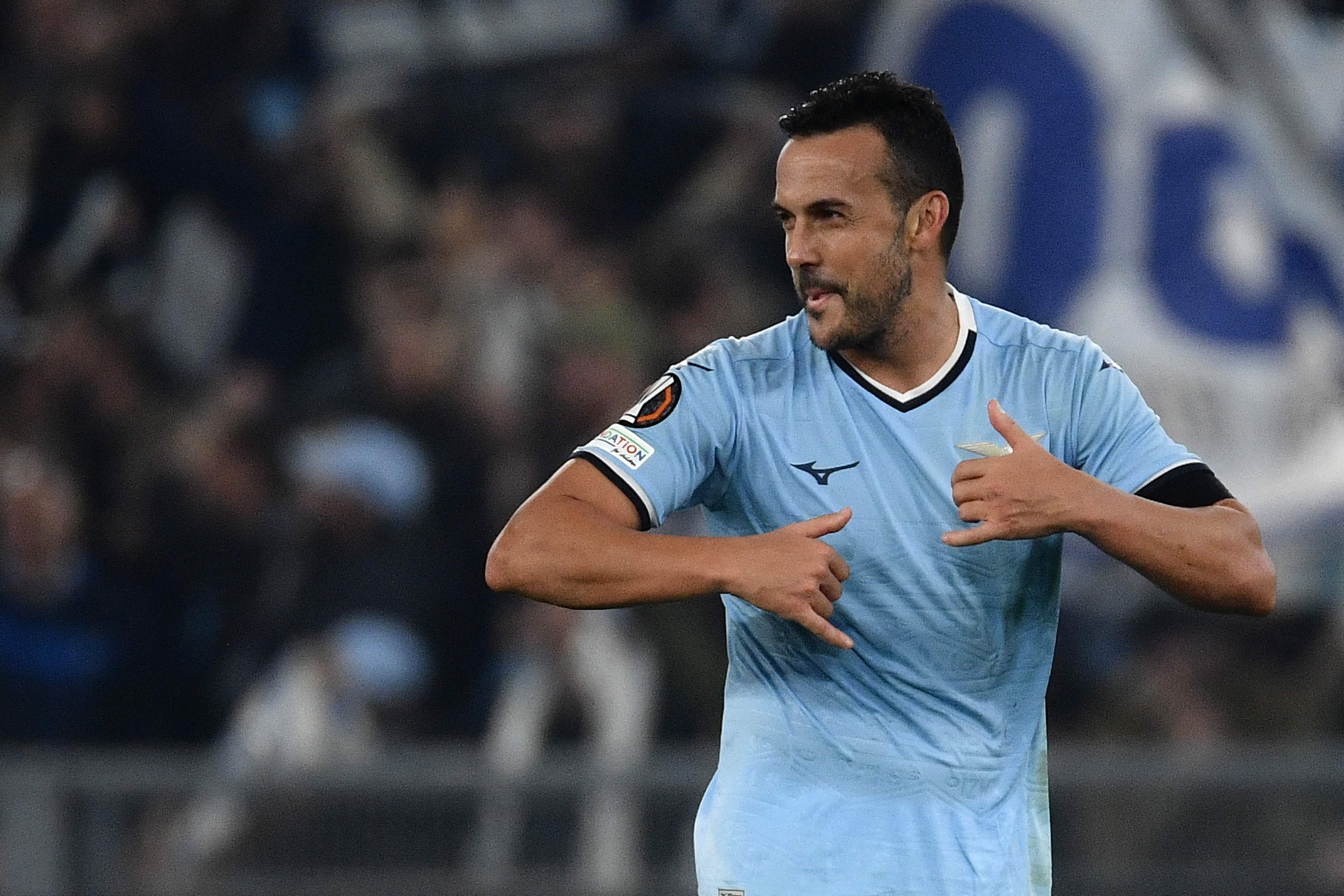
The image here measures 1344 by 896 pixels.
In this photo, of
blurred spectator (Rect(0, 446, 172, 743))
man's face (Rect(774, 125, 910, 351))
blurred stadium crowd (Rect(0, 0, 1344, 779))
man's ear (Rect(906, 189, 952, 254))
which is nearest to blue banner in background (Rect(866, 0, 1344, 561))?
blurred stadium crowd (Rect(0, 0, 1344, 779))

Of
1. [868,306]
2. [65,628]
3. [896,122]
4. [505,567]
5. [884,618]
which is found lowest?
[65,628]

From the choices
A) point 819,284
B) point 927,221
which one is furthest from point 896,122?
point 819,284

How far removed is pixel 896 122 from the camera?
310cm

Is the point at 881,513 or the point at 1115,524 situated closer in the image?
the point at 1115,524

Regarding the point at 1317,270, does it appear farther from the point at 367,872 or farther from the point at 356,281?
the point at 367,872

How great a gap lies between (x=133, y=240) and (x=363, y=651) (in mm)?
2339

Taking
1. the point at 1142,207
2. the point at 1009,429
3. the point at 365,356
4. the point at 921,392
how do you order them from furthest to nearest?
the point at 1142,207 → the point at 365,356 → the point at 921,392 → the point at 1009,429

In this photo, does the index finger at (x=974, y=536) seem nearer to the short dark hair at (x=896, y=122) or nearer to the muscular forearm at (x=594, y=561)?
the muscular forearm at (x=594, y=561)

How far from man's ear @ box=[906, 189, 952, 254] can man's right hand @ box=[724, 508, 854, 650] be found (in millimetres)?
585

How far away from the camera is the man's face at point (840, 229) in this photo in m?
3.04

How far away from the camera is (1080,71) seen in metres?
8.75

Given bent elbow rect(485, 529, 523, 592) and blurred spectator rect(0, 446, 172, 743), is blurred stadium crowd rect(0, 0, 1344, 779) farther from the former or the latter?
bent elbow rect(485, 529, 523, 592)

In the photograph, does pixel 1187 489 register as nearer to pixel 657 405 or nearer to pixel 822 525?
pixel 822 525

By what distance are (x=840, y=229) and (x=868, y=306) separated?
0.14 metres
